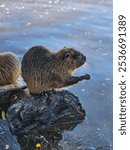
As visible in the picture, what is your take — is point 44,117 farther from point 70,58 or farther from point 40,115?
point 70,58

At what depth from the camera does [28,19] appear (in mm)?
1877

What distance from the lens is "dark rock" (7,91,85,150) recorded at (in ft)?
5.97

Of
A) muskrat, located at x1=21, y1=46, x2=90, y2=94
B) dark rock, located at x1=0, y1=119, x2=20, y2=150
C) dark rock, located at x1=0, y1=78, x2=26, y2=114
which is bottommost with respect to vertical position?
dark rock, located at x1=0, y1=119, x2=20, y2=150

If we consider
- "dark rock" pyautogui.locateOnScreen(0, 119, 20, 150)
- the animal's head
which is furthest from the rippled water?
"dark rock" pyautogui.locateOnScreen(0, 119, 20, 150)

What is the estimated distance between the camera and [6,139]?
1803 millimetres

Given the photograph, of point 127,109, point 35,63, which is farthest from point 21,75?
point 127,109

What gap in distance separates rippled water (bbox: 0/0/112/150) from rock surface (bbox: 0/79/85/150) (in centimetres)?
3

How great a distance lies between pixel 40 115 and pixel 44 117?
0.02 metres

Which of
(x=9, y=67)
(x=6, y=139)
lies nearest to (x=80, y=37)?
(x=9, y=67)

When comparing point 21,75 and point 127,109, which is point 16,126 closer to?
point 21,75

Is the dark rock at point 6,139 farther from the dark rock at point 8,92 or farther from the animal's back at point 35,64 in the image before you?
the animal's back at point 35,64

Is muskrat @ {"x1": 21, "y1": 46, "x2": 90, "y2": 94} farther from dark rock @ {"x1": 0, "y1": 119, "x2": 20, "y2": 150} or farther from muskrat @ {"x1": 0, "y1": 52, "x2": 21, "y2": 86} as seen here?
dark rock @ {"x1": 0, "y1": 119, "x2": 20, "y2": 150}

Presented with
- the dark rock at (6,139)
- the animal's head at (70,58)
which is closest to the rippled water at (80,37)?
the animal's head at (70,58)

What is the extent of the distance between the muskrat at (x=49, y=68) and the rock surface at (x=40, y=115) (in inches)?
1.3
